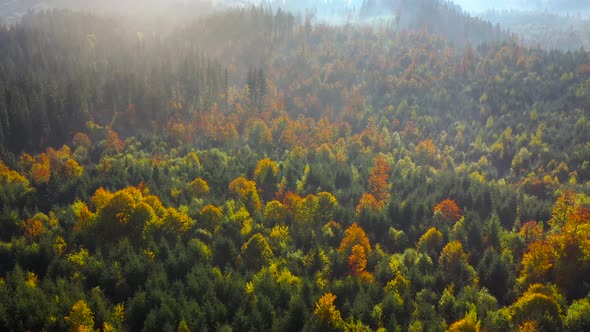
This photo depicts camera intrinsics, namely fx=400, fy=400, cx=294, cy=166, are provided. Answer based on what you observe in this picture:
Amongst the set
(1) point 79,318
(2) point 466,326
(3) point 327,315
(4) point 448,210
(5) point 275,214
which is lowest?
(5) point 275,214

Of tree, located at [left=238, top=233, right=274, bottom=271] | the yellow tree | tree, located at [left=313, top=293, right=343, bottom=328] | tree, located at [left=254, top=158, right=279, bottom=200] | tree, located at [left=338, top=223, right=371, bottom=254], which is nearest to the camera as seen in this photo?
tree, located at [left=313, top=293, right=343, bottom=328]

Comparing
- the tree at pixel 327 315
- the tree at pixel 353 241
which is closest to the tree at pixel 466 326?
the tree at pixel 327 315

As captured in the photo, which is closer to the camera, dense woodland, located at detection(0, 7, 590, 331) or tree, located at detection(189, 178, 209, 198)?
dense woodland, located at detection(0, 7, 590, 331)

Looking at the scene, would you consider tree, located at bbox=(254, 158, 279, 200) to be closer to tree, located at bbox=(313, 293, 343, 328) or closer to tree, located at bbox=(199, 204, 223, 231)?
tree, located at bbox=(199, 204, 223, 231)

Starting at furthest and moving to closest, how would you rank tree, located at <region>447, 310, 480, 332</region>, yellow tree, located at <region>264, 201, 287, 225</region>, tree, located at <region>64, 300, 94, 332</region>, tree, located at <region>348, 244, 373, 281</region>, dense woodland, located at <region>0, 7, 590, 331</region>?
yellow tree, located at <region>264, 201, 287, 225</region> → tree, located at <region>348, 244, 373, 281</region> → dense woodland, located at <region>0, 7, 590, 331</region> → tree, located at <region>64, 300, 94, 332</region> → tree, located at <region>447, 310, 480, 332</region>

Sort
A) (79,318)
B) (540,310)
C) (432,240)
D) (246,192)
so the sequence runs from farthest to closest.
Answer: (246,192)
(432,240)
(540,310)
(79,318)

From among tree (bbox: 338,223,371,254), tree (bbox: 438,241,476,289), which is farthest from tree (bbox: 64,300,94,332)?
tree (bbox: 438,241,476,289)

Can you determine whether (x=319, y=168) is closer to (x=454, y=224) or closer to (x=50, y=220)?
(x=454, y=224)

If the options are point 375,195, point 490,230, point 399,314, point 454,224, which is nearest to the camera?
point 399,314

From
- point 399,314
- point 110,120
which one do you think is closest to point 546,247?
point 399,314

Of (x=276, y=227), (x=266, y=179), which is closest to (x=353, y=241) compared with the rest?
(x=276, y=227)

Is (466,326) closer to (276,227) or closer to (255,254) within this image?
(255,254)
